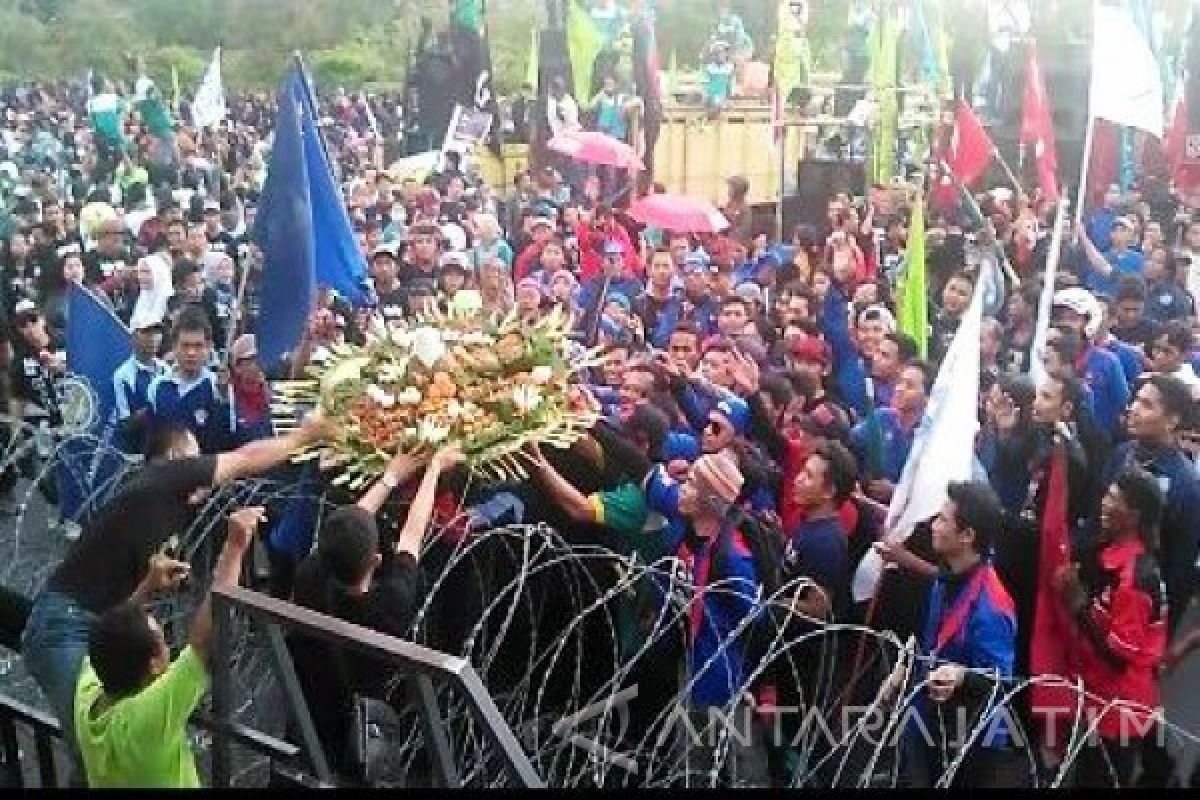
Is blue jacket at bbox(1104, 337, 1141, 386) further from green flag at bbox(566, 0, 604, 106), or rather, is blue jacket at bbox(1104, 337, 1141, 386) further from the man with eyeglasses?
green flag at bbox(566, 0, 604, 106)

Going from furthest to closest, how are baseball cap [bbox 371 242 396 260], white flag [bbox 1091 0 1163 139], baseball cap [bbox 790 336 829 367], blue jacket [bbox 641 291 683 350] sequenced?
1. baseball cap [bbox 371 242 396 260]
2. blue jacket [bbox 641 291 683 350]
3. white flag [bbox 1091 0 1163 139]
4. baseball cap [bbox 790 336 829 367]

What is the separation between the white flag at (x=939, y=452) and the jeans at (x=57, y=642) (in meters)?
2.42

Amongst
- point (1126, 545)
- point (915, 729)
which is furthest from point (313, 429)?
point (1126, 545)

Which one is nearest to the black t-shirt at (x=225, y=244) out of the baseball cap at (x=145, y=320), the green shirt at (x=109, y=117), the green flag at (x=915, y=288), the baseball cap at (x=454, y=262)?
the baseball cap at (x=145, y=320)

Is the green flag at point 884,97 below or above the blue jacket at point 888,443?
above

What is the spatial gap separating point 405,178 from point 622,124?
224cm

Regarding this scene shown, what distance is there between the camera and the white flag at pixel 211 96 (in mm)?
13734

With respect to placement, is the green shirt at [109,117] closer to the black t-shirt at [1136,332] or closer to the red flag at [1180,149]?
the red flag at [1180,149]

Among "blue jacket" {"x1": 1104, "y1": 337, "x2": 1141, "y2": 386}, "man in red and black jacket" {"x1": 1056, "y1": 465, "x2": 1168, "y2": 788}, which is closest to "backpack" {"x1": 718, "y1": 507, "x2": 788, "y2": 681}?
"man in red and black jacket" {"x1": 1056, "y1": 465, "x2": 1168, "y2": 788}

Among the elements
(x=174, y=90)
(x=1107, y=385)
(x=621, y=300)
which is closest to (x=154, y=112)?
(x=174, y=90)

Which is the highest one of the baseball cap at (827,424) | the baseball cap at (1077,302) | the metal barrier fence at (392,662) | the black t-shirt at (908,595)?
the metal barrier fence at (392,662)

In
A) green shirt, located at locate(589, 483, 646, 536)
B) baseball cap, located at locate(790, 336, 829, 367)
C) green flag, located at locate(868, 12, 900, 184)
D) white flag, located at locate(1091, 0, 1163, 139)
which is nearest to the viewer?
green shirt, located at locate(589, 483, 646, 536)

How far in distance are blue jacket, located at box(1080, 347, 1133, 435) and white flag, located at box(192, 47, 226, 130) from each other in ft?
31.5

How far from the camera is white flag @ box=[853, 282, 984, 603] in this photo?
15.4 ft
